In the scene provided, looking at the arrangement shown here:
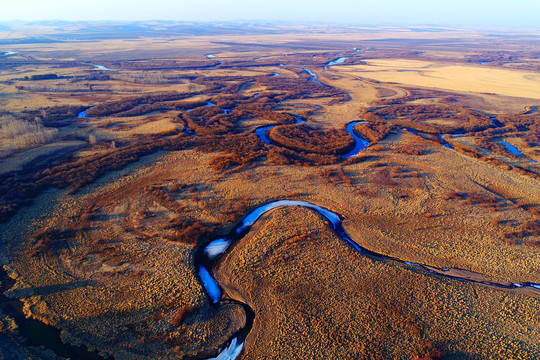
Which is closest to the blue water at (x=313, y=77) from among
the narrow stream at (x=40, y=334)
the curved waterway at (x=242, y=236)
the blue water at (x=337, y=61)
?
the blue water at (x=337, y=61)

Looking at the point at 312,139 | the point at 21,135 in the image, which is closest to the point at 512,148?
the point at 312,139

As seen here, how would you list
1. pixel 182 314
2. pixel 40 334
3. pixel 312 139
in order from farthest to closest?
pixel 312 139, pixel 182 314, pixel 40 334

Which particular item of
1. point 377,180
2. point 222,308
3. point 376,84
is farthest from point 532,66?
point 222,308

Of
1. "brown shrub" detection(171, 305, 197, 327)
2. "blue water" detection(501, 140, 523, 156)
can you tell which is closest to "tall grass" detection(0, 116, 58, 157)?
"brown shrub" detection(171, 305, 197, 327)

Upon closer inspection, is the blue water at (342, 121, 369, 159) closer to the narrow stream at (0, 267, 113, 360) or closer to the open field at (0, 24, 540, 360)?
the open field at (0, 24, 540, 360)

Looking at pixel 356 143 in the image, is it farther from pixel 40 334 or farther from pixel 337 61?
pixel 337 61

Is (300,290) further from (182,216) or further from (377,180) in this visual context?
Result: (377,180)
